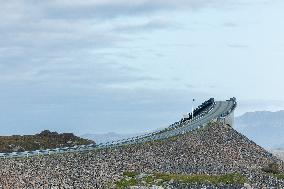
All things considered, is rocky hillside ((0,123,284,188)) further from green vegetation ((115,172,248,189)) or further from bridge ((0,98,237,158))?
bridge ((0,98,237,158))

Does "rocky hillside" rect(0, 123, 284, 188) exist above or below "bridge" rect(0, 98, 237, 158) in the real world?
below

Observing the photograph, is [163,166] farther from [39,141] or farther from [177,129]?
[39,141]

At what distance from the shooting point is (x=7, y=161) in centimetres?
6988

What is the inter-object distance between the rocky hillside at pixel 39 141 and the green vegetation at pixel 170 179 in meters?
33.5

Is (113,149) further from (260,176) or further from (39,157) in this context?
(260,176)

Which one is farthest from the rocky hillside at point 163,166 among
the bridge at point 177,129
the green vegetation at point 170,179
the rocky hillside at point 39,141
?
the rocky hillside at point 39,141

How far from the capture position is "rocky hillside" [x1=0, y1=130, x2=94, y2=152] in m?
97.8

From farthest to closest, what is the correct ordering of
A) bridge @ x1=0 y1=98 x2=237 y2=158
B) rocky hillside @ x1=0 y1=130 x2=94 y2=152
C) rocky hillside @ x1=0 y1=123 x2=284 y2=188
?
rocky hillside @ x1=0 y1=130 x2=94 y2=152 → bridge @ x1=0 y1=98 x2=237 y2=158 → rocky hillside @ x1=0 y1=123 x2=284 y2=188

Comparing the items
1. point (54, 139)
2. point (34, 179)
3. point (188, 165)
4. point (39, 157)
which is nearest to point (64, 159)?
point (39, 157)

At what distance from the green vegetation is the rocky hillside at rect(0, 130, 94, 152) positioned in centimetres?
3347

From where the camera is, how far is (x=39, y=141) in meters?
105

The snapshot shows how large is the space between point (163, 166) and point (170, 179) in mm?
10883

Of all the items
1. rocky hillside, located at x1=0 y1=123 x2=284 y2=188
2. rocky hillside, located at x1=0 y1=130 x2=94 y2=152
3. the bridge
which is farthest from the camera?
rocky hillside, located at x1=0 y1=130 x2=94 y2=152

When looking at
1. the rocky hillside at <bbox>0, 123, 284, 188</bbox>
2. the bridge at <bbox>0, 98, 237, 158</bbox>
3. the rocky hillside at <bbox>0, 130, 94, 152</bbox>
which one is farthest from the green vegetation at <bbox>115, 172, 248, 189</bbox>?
the rocky hillside at <bbox>0, 130, 94, 152</bbox>
